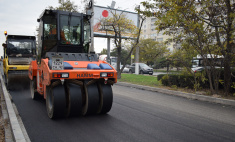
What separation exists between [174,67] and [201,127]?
784 centimetres

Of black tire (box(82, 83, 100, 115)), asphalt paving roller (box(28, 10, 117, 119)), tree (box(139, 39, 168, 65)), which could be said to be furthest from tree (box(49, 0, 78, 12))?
tree (box(139, 39, 168, 65))

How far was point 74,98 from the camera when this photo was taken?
19.6ft

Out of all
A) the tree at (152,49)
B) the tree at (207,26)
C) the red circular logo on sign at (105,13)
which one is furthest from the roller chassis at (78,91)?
the tree at (152,49)

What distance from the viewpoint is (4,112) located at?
6539mm

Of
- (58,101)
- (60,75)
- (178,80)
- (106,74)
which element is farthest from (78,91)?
(178,80)

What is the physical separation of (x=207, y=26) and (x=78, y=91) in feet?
24.6

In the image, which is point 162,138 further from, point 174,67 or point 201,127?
point 174,67

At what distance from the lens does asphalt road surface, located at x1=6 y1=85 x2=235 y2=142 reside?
190 inches

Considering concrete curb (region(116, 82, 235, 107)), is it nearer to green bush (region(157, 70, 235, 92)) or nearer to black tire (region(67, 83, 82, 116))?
green bush (region(157, 70, 235, 92))

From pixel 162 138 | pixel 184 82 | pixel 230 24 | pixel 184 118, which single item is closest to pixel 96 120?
pixel 162 138

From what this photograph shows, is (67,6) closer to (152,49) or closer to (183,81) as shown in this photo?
(183,81)

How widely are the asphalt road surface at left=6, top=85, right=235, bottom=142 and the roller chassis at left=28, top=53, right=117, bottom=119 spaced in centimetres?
27

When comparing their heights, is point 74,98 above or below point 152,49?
below

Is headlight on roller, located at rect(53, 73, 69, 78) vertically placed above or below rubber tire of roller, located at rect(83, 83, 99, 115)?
above
